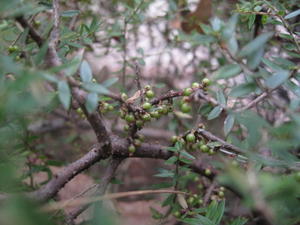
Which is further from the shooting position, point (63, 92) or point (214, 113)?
point (214, 113)

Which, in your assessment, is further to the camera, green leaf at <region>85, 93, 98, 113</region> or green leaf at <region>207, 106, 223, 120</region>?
green leaf at <region>207, 106, 223, 120</region>

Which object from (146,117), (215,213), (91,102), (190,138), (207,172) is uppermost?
(91,102)

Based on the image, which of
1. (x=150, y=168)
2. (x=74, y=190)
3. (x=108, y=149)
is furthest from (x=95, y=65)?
(x=108, y=149)

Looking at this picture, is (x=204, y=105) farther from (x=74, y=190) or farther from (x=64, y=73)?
(x=74, y=190)

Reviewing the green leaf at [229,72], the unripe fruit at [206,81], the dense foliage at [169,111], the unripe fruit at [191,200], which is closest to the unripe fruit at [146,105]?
the dense foliage at [169,111]

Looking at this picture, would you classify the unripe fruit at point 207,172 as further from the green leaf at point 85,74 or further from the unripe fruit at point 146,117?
the green leaf at point 85,74

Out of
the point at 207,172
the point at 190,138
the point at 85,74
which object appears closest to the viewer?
the point at 85,74

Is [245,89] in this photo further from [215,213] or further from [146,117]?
[215,213]

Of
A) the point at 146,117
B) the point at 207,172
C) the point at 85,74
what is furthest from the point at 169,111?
the point at 207,172

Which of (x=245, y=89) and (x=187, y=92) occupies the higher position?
(x=245, y=89)


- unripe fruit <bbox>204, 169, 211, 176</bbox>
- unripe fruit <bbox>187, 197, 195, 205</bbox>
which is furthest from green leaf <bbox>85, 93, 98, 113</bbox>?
unripe fruit <bbox>204, 169, 211, 176</bbox>

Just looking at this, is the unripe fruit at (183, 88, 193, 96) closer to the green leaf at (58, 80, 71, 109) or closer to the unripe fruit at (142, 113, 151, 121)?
the unripe fruit at (142, 113, 151, 121)
